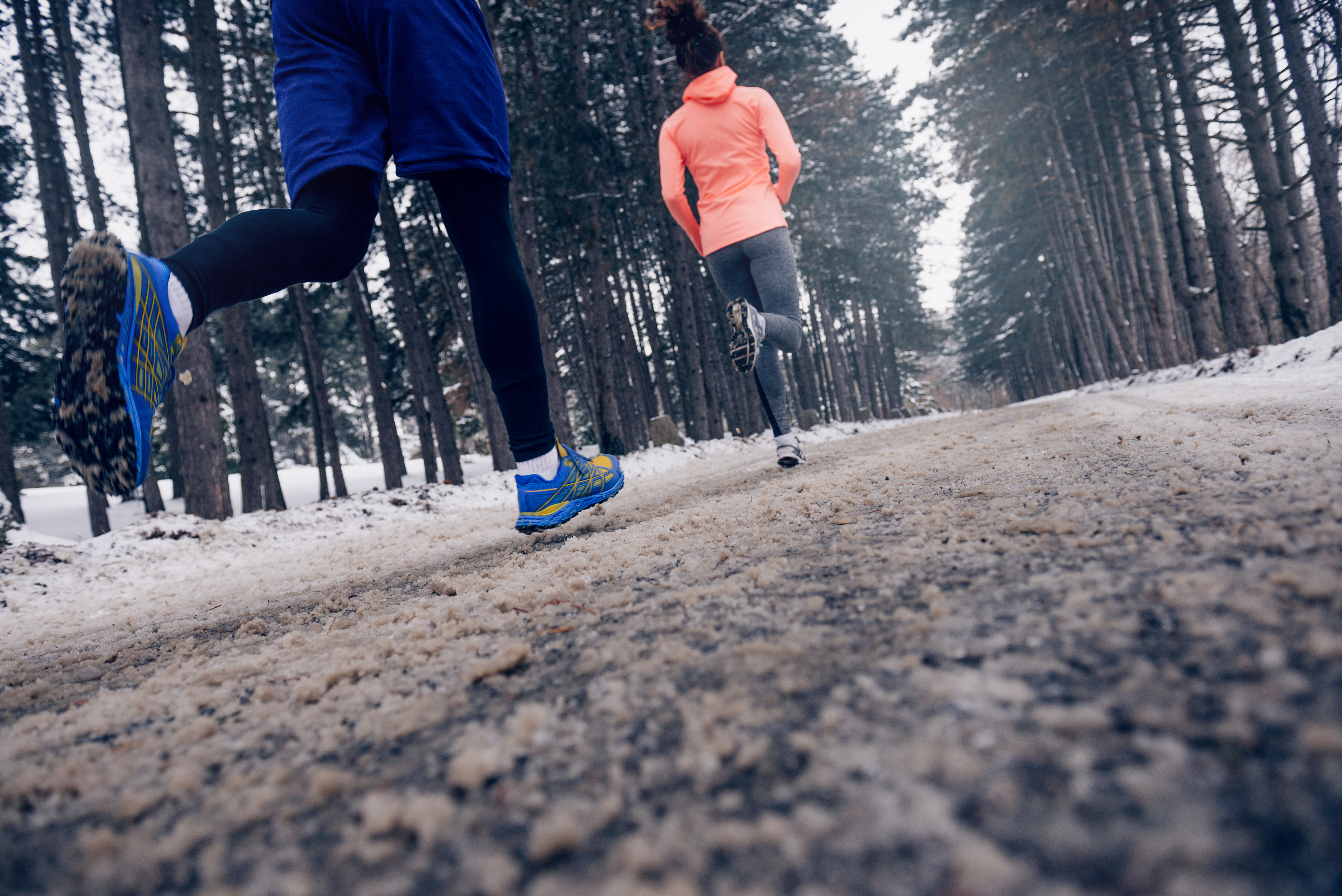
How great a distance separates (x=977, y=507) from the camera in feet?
4.57

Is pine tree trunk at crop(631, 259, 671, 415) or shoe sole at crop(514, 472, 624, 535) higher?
pine tree trunk at crop(631, 259, 671, 415)

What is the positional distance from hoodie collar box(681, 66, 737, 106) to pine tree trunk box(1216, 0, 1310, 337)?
7.47 m

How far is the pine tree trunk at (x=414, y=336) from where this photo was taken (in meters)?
12.1

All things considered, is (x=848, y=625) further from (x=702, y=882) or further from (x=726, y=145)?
(x=726, y=145)

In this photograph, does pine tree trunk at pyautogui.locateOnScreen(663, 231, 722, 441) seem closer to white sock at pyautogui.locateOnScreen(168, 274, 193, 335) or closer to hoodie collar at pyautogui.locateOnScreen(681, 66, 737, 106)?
hoodie collar at pyautogui.locateOnScreen(681, 66, 737, 106)

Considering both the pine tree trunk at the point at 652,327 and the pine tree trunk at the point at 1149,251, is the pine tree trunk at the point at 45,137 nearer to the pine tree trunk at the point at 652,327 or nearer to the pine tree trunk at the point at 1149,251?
the pine tree trunk at the point at 652,327

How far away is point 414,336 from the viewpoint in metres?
12.5

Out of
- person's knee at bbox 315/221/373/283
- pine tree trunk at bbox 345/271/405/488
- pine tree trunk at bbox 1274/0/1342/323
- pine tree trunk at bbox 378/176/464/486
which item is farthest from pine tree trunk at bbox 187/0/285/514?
pine tree trunk at bbox 1274/0/1342/323

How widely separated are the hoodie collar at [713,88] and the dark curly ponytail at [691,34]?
0.10 metres

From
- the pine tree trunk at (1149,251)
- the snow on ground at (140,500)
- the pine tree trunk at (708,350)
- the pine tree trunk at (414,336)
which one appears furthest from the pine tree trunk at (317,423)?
the pine tree trunk at (1149,251)

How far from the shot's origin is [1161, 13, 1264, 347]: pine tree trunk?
7824mm

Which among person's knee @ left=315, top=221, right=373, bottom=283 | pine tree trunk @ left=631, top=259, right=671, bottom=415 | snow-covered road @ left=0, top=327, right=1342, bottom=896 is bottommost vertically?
snow-covered road @ left=0, top=327, right=1342, bottom=896

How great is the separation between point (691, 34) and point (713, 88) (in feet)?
1.21

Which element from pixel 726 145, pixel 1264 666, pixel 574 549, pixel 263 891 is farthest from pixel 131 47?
pixel 1264 666
